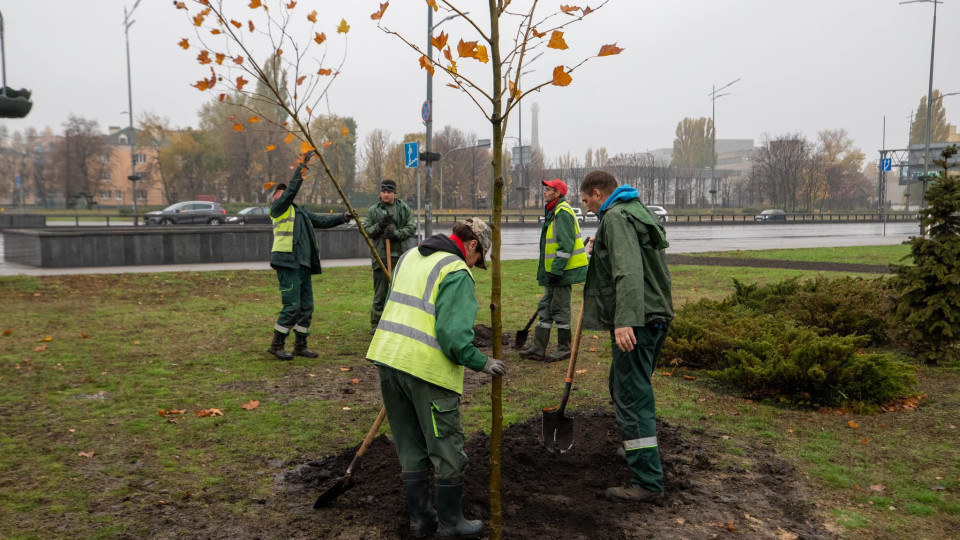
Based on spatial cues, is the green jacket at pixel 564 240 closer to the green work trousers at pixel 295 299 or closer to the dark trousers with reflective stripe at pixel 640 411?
the green work trousers at pixel 295 299

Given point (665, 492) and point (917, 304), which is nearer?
point (665, 492)

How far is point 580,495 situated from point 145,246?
1524 cm

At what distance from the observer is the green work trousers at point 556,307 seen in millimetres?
7320

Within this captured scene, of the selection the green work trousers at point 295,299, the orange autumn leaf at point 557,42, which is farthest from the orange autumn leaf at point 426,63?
the green work trousers at point 295,299

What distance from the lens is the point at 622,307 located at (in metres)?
3.83

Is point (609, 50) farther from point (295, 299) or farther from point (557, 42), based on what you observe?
point (295, 299)

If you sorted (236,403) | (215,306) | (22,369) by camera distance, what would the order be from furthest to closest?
(215,306) < (22,369) < (236,403)

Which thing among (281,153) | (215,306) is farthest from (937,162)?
(281,153)

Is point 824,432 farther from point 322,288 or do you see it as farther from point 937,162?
point 322,288

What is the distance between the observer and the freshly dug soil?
3.59 m

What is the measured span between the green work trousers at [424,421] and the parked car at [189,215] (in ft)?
123

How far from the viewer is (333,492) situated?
12.6 feet

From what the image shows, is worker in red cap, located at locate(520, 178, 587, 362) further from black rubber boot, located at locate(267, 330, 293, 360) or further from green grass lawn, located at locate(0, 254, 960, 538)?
black rubber boot, located at locate(267, 330, 293, 360)

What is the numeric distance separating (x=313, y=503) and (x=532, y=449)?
152 centimetres
